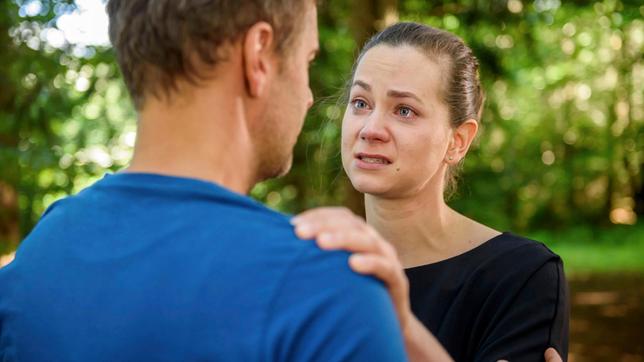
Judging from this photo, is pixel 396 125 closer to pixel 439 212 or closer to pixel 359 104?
pixel 359 104

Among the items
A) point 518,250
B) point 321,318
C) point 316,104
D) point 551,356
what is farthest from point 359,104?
point 316,104

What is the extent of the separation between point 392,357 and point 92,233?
0.50m

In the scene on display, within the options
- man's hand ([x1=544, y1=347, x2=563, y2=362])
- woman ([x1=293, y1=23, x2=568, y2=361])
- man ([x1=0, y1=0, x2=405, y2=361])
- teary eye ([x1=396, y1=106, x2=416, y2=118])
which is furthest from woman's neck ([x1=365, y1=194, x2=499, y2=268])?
man ([x1=0, y1=0, x2=405, y2=361])

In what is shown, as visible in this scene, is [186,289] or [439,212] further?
[439,212]

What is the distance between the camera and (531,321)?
2201 millimetres

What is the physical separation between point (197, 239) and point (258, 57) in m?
0.31

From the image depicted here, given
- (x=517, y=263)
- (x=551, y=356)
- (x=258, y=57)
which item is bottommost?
(x=551, y=356)

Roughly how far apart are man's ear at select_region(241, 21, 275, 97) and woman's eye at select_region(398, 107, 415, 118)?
135 centimetres

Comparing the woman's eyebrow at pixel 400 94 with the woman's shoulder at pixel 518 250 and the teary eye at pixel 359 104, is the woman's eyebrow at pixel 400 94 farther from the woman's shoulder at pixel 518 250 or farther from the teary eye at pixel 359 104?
the woman's shoulder at pixel 518 250

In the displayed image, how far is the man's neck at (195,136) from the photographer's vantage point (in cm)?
125

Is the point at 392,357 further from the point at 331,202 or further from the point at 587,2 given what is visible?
the point at 331,202

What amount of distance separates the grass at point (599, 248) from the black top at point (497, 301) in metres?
12.8

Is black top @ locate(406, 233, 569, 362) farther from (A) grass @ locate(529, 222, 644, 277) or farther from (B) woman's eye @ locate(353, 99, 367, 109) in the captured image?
(A) grass @ locate(529, 222, 644, 277)

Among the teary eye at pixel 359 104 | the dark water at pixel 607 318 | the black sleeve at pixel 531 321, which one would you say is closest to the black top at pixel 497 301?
the black sleeve at pixel 531 321
